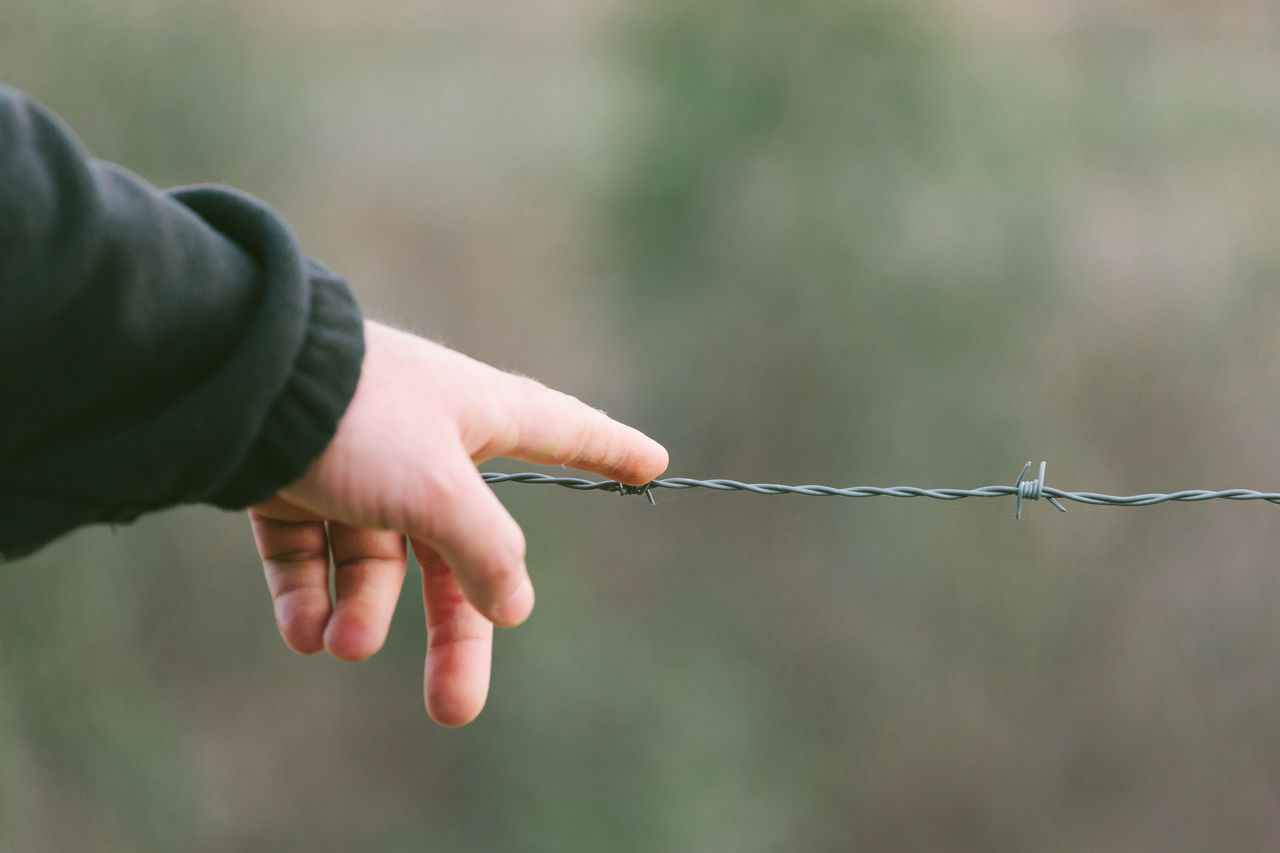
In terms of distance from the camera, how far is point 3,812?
2916mm

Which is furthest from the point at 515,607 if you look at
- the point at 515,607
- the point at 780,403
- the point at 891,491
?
the point at 780,403

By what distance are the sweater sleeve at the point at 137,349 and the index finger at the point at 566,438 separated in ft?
0.40

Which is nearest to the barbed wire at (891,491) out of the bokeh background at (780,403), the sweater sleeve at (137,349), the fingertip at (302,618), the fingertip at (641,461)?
the fingertip at (641,461)

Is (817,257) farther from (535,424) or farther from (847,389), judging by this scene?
(535,424)

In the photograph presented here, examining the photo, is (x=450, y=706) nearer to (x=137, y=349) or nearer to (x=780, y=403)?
(x=137, y=349)

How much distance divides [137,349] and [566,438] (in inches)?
11.6

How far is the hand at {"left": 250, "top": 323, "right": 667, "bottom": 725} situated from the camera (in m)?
0.59

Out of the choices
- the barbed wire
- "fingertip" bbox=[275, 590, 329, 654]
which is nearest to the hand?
"fingertip" bbox=[275, 590, 329, 654]

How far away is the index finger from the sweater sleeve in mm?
122

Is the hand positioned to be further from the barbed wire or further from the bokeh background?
the bokeh background

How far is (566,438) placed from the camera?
2.36 feet

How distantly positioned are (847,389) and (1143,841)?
6.46ft

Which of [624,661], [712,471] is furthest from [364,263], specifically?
[624,661]

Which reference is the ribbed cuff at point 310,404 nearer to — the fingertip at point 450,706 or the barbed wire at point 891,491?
the fingertip at point 450,706
